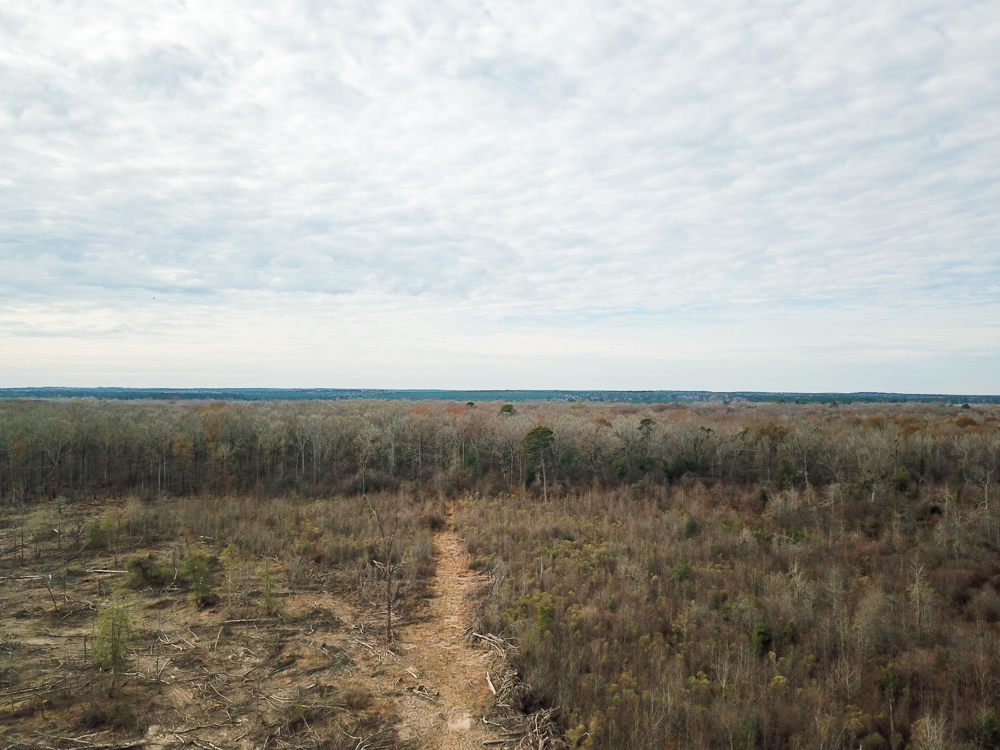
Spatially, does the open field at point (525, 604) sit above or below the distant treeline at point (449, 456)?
below

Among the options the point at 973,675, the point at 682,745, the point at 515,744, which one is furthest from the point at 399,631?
the point at 973,675

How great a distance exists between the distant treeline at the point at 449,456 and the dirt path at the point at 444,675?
14.7 meters

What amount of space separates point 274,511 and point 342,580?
999cm

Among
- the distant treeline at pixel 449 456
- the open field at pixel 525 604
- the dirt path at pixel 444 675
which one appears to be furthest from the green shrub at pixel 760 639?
the distant treeline at pixel 449 456

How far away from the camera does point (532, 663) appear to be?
10.7m

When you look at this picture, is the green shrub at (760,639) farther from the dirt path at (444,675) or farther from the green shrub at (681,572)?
the dirt path at (444,675)

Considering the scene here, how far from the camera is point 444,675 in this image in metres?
10.7

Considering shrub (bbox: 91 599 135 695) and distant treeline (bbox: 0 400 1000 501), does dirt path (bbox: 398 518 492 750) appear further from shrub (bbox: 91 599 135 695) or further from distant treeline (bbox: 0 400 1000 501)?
distant treeline (bbox: 0 400 1000 501)

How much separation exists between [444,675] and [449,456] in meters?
24.9

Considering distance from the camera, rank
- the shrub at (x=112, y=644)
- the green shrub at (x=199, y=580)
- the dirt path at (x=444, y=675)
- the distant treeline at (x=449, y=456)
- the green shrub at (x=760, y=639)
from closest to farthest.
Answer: the dirt path at (x=444, y=675)
the shrub at (x=112, y=644)
the green shrub at (x=760, y=639)
the green shrub at (x=199, y=580)
the distant treeline at (x=449, y=456)

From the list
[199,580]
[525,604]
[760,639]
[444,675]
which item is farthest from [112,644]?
[760,639]

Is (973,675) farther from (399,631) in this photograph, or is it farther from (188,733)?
(188,733)

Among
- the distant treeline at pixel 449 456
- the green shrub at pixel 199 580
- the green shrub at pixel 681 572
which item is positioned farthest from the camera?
the distant treeline at pixel 449 456

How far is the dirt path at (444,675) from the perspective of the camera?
8789 mm
